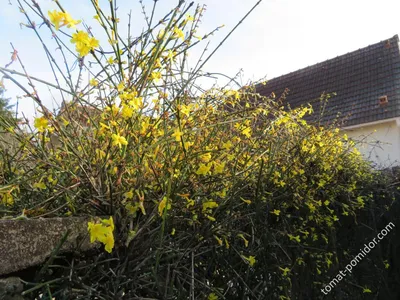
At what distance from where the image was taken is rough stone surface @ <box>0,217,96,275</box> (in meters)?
1.22

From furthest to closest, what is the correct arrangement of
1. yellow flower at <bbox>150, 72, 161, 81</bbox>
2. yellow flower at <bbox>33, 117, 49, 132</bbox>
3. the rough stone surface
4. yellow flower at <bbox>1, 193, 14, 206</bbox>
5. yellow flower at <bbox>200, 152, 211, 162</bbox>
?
yellow flower at <bbox>200, 152, 211, 162</bbox>
yellow flower at <bbox>150, 72, 161, 81</bbox>
yellow flower at <bbox>1, 193, 14, 206</bbox>
yellow flower at <bbox>33, 117, 49, 132</bbox>
the rough stone surface

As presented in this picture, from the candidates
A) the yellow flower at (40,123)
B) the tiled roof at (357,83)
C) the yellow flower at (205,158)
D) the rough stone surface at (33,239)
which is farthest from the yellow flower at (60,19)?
the tiled roof at (357,83)

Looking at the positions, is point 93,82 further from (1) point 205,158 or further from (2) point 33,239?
(2) point 33,239

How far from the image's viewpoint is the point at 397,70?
1255cm

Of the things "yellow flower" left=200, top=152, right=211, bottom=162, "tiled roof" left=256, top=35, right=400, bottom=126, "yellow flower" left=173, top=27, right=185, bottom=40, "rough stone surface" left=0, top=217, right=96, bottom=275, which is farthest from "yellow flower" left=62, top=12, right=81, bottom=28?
"tiled roof" left=256, top=35, right=400, bottom=126

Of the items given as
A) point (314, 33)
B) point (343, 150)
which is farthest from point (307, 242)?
point (314, 33)

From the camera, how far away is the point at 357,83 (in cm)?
1333

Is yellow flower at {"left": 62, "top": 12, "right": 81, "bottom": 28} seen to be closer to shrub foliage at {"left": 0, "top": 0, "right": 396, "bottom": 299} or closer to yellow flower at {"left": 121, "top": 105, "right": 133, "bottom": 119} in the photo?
shrub foliage at {"left": 0, "top": 0, "right": 396, "bottom": 299}

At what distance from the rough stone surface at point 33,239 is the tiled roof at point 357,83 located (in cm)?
1007

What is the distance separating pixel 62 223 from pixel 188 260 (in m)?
Result: 0.94

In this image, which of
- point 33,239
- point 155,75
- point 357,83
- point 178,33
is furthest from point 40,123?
point 357,83

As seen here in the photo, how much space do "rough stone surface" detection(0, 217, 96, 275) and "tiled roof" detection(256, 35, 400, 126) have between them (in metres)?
10.1

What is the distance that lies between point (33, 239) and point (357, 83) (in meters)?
13.5

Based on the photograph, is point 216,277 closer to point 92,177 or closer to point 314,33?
point 92,177
